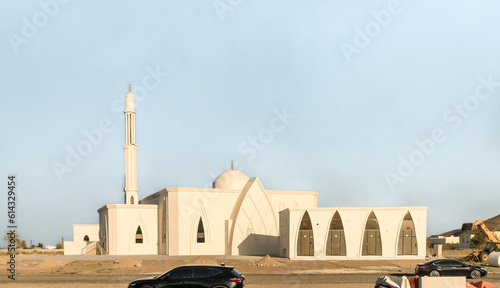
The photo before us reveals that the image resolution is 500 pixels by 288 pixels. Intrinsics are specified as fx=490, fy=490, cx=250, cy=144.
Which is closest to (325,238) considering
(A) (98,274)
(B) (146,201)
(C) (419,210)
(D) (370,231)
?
(D) (370,231)

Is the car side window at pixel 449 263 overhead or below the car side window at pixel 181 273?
below

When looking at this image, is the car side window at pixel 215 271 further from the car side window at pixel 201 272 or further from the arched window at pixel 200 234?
the arched window at pixel 200 234

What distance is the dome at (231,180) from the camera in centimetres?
6271

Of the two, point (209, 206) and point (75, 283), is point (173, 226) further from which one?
point (75, 283)

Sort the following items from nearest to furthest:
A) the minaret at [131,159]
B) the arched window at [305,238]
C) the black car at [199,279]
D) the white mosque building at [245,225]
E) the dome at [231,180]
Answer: the black car at [199,279]
the arched window at [305,238]
the white mosque building at [245,225]
the dome at [231,180]
the minaret at [131,159]

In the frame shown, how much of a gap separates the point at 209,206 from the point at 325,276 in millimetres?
29082

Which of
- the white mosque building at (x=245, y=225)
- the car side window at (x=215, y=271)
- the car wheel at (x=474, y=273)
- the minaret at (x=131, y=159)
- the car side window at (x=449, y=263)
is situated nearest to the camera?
the car side window at (x=215, y=271)

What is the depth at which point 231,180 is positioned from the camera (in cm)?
6312

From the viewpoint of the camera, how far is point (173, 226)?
5691 centimetres

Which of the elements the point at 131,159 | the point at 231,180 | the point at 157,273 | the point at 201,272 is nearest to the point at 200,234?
the point at 231,180

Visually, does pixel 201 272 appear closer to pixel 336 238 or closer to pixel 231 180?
pixel 336 238

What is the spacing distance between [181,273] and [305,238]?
27.8 metres

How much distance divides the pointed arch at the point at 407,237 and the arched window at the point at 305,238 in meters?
8.77

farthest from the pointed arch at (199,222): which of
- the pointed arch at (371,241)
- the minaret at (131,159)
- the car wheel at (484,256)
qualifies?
the car wheel at (484,256)
